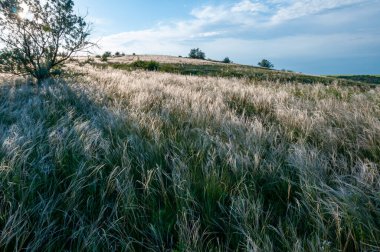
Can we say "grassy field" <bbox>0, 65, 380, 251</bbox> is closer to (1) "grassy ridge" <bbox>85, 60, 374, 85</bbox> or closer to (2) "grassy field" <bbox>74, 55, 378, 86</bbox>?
(2) "grassy field" <bbox>74, 55, 378, 86</bbox>

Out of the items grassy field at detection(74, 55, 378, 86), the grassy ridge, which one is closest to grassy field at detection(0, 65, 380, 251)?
grassy field at detection(74, 55, 378, 86)

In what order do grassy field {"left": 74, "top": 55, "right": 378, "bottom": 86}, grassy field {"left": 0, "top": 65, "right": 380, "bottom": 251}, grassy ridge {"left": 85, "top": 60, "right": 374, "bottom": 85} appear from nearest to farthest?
1. grassy field {"left": 0, "top": 65, "right": 380, "bottom": 251}
2. grassy field {"left": 74, "top": 55, "right": 378, "bottom": 86}
3. grassy ridge {"left": 85, "top": 60, "right": 374, "bottom": 85}

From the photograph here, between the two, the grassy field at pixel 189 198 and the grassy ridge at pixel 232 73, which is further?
the grassy ridge at pixel 232 73

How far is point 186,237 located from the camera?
1343mm

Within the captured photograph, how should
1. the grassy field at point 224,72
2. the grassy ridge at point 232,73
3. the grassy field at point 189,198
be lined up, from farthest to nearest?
the grassy ridge at point 232,73 < the grassy field at point 224,72 < the grassy field at point 189,198

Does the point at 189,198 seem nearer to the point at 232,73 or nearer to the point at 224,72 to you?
the point at 232,73

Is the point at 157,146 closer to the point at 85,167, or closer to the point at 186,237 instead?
the point at 85,167

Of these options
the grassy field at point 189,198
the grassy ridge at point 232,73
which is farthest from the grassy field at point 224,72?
the grassy field at point 189,198

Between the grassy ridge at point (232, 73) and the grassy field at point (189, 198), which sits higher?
the grassy field at point (189, 198)

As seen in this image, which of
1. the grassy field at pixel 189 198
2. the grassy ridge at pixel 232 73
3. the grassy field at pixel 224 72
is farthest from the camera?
the grassy ridge at pixel 232 73

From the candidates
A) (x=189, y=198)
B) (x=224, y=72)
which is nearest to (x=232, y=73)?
(x=224, y=72)

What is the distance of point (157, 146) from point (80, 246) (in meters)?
1.12

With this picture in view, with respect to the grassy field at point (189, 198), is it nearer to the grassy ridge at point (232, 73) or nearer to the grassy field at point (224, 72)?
the grassy field at point (224, 72)

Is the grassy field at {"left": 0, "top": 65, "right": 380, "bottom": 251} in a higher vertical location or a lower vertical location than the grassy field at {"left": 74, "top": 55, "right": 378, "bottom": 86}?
higher
